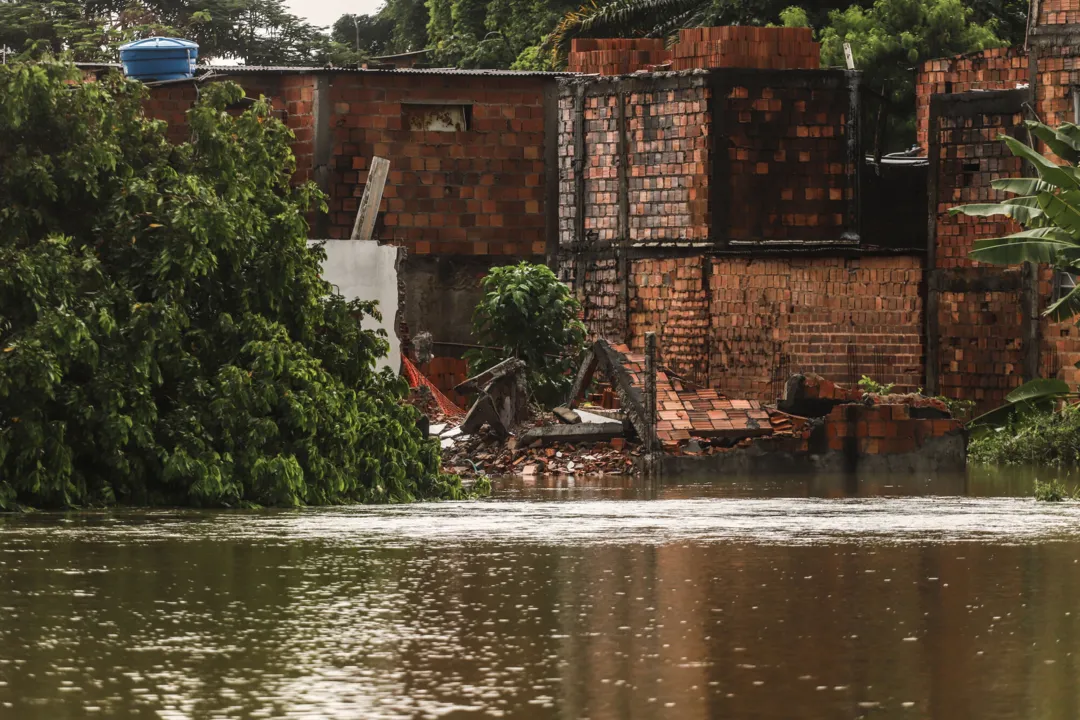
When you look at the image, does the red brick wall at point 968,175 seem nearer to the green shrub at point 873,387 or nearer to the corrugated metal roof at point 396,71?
the green shrub at point 873,387

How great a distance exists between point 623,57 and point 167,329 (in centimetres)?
1627

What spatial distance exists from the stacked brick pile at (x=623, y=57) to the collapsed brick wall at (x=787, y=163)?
309 centimetres

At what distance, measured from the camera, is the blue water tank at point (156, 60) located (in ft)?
88.2

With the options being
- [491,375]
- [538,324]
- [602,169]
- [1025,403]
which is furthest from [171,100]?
[1025,403]

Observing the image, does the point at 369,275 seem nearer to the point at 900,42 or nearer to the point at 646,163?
the point at 646,163

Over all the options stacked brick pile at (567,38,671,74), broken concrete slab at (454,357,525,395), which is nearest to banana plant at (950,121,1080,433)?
broken concrete slab at (454,357,525,395)

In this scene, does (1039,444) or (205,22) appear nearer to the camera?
(1039,444)

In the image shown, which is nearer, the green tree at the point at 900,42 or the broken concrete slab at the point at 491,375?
the broken concrete slab at the point at 491,375

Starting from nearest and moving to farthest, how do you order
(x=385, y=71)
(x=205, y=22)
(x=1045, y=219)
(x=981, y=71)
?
(x=1045, y=219)
(x=385, y=71)
(x=981, y=71)
(x=205, y=22)

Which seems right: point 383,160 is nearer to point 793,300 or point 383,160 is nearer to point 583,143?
point 583,143

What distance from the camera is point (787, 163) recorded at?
2536 cm

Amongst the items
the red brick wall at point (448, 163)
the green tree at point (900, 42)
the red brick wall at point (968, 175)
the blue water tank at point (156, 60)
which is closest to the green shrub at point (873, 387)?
the red brick wall at point (968, 175)

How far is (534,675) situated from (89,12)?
41014 mm

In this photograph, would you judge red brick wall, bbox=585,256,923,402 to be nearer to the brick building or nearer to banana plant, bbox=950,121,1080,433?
banana plant, bbox=950,121,1080,433
